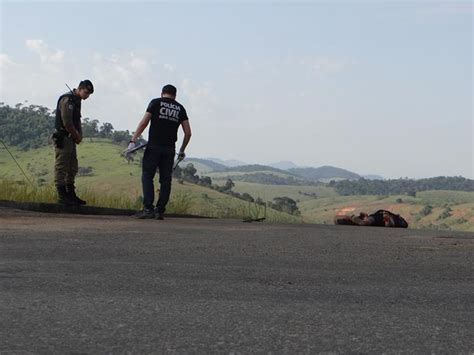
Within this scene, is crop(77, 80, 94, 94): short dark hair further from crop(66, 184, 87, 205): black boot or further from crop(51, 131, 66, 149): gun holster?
crop(66, 184, 87, 205): black boot

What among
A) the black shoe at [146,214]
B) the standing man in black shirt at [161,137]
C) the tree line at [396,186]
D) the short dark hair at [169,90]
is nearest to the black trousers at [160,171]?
the standing man in black shirt at [161,137]

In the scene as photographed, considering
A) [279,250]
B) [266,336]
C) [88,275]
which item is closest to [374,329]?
[266,336]

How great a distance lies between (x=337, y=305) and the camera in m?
3.70

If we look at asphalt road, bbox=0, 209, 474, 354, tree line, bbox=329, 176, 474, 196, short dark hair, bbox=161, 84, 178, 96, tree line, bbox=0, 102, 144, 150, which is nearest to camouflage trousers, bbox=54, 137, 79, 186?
short dark hair, bbox=161, 84, 178, 96

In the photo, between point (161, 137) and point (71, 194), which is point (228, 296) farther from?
point (71, 194)

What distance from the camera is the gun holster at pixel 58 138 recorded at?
1128 centimetres

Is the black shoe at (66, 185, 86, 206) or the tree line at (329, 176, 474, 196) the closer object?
the black shoe at (66, 185, 86, 206)

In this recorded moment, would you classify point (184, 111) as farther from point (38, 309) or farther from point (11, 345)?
point (11, 345)

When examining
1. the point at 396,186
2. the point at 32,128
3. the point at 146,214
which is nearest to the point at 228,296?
the point at 146,214

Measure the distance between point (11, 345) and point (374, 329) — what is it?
1480 millimetres

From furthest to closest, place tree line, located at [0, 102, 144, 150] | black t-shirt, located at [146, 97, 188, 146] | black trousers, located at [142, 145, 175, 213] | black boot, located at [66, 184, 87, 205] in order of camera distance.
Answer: tree line, located at [0, 102, 144, 150], black boot, located at [66, 184, 87, 205], black t-shirt, located at [146, 97, 188, 146], black trousers, located at [142, 145, 175, 213]

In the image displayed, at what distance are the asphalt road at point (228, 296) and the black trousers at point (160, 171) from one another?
3.62 metres

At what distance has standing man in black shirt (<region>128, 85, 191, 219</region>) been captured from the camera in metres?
11.0

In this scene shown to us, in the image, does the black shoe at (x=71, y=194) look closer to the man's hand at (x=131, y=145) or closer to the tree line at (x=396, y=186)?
the man's hand at (x=131, y=145)
